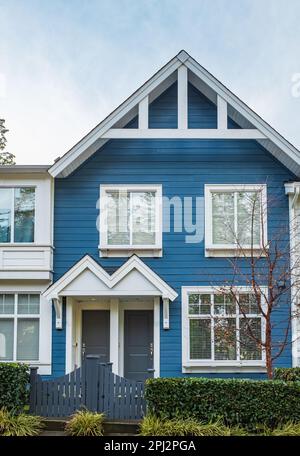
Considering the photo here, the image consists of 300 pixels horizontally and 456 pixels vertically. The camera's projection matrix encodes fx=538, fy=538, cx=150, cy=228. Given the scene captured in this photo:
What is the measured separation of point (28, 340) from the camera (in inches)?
500

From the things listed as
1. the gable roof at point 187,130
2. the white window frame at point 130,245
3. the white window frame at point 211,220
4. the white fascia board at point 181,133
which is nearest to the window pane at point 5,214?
the gable roof at point 187,130

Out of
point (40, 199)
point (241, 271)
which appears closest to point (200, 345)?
point (241, 271)

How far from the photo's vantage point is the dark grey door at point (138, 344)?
1295 centimetres

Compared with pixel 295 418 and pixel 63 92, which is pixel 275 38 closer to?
pixel 63 92

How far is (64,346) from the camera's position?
494 inches

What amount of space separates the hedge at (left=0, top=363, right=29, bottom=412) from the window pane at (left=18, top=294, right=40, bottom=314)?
2.97 metres

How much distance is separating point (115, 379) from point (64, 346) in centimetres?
290

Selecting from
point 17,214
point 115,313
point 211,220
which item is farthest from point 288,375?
point 17,214

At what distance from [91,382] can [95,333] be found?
10.5 ft

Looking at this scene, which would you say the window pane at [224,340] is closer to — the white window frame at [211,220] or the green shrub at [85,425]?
the white window frame at [211,220]

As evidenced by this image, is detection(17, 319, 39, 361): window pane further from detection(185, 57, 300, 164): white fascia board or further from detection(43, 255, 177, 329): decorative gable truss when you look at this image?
detection(185, 57, 300, 164): white fascia board

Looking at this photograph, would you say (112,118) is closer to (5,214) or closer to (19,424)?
(5,214)

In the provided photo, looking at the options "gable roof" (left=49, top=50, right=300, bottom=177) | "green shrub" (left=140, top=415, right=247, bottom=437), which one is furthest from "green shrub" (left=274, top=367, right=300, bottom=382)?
"gable roof" (left=49, top=50, right=300, bottom=177)

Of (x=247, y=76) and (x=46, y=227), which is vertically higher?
(x=247, y=76)
